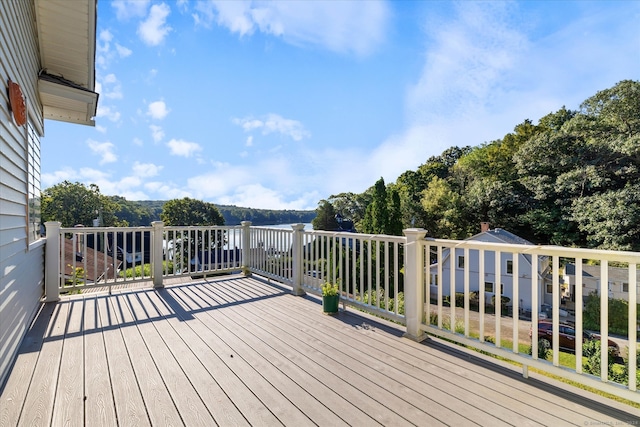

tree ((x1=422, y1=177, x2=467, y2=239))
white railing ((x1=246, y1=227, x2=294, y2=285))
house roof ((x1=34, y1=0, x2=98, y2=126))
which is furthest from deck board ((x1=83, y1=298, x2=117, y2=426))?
tree ((x1=422, y1=177, x2=467, y2=239))

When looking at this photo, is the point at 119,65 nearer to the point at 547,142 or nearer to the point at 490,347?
the point at 490,347

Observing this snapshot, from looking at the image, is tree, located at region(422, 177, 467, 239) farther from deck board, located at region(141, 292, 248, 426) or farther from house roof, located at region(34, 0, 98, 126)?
deck board, located at region(141, 292, 248, 426)

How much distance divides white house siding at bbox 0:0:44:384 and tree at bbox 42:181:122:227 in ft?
78.9

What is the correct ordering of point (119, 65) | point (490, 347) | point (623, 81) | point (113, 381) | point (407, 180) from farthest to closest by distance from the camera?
point (407, 180), point (623, 81), point (119, 65), point (490, 347), point (113, 381)

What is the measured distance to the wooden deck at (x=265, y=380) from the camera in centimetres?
157

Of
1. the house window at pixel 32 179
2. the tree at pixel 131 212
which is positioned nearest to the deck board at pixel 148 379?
the house window at pixel 32 179

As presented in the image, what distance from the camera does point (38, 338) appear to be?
8.54 ft

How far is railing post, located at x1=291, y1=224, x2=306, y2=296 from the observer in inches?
161

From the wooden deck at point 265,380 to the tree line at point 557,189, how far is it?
16.0m

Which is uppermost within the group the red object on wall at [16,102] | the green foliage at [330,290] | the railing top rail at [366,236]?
the red object on wall at [16,102]

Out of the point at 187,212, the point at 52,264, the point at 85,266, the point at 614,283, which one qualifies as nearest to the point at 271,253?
the point at 85,266

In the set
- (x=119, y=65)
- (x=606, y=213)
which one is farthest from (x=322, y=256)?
(x=606, y=213)

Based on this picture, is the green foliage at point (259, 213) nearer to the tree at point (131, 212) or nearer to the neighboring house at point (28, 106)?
the tree at point (131, 212)

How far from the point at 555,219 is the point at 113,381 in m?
24.9
